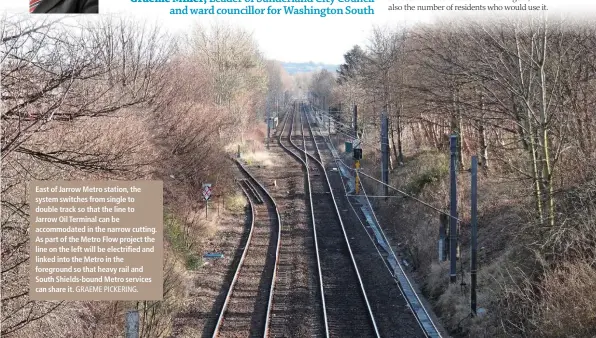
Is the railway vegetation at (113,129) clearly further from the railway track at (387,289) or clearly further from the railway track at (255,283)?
the railway track at (387,289)

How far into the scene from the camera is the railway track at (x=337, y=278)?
13.5m

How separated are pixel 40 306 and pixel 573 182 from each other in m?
10.2

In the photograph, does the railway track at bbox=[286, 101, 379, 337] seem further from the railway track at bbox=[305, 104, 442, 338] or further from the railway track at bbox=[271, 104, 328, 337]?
the railway track at bbox=[305, 104, 442, 338]

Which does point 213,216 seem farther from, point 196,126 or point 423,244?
point 423,244

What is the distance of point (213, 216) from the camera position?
23.5 m

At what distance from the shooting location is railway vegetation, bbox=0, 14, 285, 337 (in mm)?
5711

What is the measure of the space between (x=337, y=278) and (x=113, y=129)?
739 centimetres

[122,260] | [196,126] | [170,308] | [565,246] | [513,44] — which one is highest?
[513,44]

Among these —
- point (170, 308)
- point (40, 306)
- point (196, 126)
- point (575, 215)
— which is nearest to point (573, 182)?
point (575, 215)

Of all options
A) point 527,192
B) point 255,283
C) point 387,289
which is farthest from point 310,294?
point 527,192

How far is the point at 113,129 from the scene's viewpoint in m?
13.2

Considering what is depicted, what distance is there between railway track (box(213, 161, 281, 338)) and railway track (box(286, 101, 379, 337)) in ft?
4.63

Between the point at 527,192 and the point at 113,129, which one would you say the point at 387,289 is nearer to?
the point at 527,192

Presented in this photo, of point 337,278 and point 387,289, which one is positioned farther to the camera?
point 337,278
